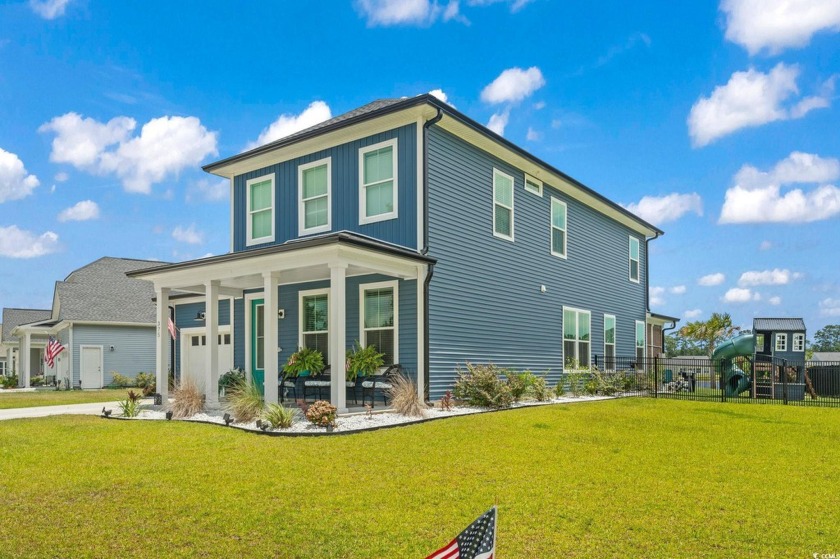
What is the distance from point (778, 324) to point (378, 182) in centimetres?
1449

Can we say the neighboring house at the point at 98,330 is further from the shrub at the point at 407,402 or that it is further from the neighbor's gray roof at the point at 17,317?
the shrub at the point at 407,402

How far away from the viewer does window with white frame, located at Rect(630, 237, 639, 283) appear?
79.4 ft

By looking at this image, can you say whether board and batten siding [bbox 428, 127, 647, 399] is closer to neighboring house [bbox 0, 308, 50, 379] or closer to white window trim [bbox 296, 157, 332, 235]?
white window trim [bbox 296, 157, 332, 235]

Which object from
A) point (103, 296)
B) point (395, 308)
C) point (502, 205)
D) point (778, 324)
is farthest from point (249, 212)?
point (103, 296)

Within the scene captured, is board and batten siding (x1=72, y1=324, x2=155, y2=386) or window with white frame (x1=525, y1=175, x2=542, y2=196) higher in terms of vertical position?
window with white frame (x1=525, y1=175, x2=542, y2=196)

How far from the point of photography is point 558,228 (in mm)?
18922

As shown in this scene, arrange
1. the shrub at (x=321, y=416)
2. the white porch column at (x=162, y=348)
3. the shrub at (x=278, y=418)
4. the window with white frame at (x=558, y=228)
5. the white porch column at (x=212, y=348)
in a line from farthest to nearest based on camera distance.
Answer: the window with white frame at (x=558, y=228) < the white porch column at (x=162, y=348) < the white porch column at (x=212, y=348) < the shrub at (x=278, y=418) < the shrub at (x=321, y=416)

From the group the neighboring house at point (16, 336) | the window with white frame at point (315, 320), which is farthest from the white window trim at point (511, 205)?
the neighboring house at point (16, 336)

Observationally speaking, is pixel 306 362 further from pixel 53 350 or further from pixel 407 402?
pixel 53 350

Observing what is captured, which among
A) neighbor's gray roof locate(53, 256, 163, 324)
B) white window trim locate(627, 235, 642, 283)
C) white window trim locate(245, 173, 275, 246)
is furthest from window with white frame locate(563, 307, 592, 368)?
neighbor's gray roof locate(53, 256, 163, 324)

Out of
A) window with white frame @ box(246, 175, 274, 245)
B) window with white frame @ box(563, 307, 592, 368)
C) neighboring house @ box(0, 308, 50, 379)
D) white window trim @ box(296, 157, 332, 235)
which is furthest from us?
neighboring house @ box(0, 308, 50, 379)

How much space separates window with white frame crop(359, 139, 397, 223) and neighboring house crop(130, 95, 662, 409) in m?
0.03

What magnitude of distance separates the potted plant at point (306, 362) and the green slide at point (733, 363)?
11450 millimetres

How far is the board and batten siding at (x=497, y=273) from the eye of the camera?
543 inches
